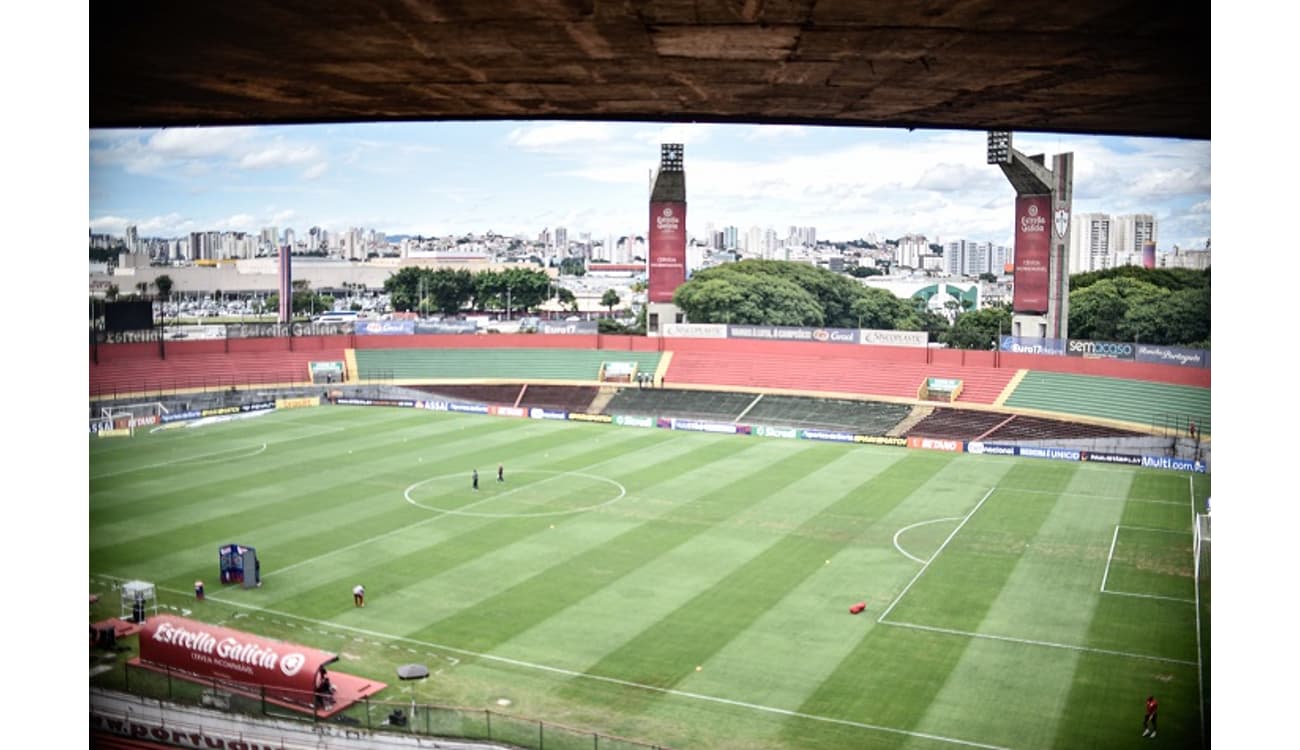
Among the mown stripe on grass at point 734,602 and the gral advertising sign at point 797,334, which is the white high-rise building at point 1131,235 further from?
the mown stripe on grass at point 734,602

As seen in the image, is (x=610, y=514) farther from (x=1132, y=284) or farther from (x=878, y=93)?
(x=1132, y=284)

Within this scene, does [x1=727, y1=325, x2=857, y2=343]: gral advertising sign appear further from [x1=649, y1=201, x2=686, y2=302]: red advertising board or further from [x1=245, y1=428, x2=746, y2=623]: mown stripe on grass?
[x1=245, y1=428, x2=746, y2=623]: mown stripe on grass

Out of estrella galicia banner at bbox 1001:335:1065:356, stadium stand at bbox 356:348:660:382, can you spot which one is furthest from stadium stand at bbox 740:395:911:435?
stadium stand at bbox 356:348:660:382

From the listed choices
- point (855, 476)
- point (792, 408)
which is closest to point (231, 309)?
point (792, 408)

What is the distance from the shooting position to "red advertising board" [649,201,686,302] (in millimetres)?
77688

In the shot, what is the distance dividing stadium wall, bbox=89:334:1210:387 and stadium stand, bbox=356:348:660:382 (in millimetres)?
896

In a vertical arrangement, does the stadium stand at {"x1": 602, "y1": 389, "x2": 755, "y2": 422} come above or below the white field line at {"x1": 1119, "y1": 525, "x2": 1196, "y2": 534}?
above

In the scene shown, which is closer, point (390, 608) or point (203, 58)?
point (203, 58)

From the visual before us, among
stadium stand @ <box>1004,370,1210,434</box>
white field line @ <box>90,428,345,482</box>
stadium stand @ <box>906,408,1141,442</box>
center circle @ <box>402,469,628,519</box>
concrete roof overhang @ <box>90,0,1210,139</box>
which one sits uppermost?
concrete roof overhang @ <box>90,0,1210,139</box>

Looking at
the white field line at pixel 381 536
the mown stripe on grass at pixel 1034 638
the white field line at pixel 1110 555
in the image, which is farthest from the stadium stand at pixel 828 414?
the white field line at pixel 381 536

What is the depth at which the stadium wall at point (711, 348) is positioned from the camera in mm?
55531

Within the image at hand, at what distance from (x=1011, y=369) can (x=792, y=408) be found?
39.8ft

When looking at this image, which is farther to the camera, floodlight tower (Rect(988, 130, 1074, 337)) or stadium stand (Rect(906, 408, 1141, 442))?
floodlight tower (Rect(988, 130, 1074, 337))

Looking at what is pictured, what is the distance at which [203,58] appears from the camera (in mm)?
8664
